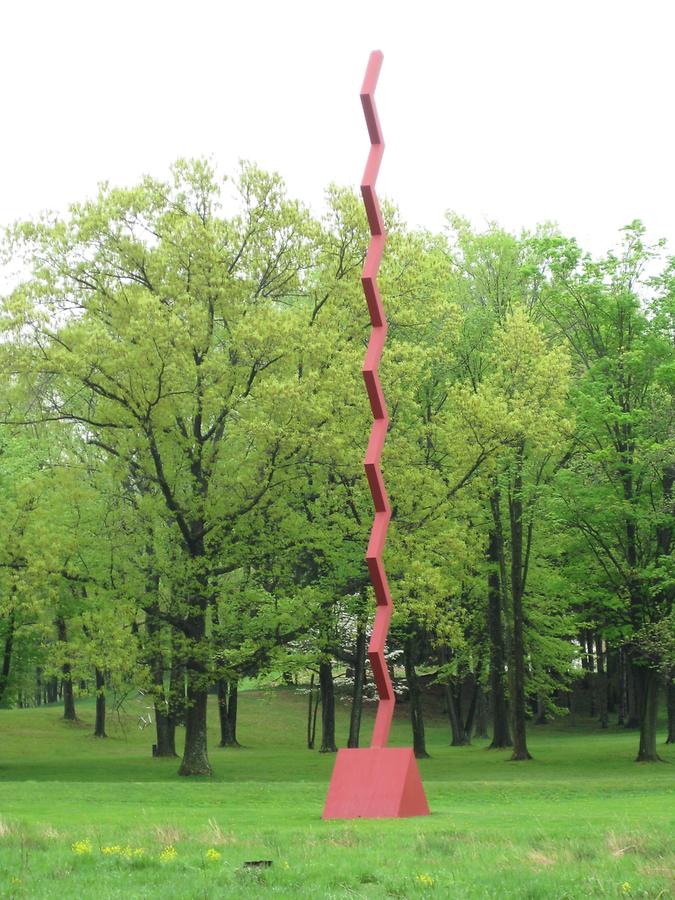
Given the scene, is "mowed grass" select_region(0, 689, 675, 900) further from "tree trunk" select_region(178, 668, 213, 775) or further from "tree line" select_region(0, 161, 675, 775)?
"tree line" select_region(0, 161, 675, 775)

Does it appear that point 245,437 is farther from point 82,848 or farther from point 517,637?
point 82,848

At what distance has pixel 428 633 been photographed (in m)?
40.5

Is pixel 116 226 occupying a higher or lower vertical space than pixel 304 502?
higher

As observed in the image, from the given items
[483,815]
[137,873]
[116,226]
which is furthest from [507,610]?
[137,873]

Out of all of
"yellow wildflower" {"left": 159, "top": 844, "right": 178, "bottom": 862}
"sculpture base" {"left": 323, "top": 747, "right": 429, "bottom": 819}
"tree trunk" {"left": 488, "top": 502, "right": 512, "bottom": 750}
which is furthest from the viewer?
"tree trunk" {"left": 488, "top": 502, "right": 512, "bottom": 750}

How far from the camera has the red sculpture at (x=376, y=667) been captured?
15398mm

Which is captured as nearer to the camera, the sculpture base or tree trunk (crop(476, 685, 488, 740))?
the sculpture base

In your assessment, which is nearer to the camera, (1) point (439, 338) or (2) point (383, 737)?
(2) point (383, 737)

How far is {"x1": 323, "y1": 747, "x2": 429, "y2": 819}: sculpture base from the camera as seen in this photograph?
15.2m

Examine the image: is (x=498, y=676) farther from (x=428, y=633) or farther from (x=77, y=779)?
(x=77, y=779)

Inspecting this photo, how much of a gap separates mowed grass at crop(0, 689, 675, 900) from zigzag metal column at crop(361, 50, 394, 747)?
196 centimetres

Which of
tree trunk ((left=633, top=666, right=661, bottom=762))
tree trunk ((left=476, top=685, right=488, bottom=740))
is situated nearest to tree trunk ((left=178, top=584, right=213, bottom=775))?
tree trunk ((left=633, top=666, right=661, bottom=762))

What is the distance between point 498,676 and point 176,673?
15.7 metres

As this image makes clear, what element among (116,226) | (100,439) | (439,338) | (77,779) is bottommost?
(77,779)
